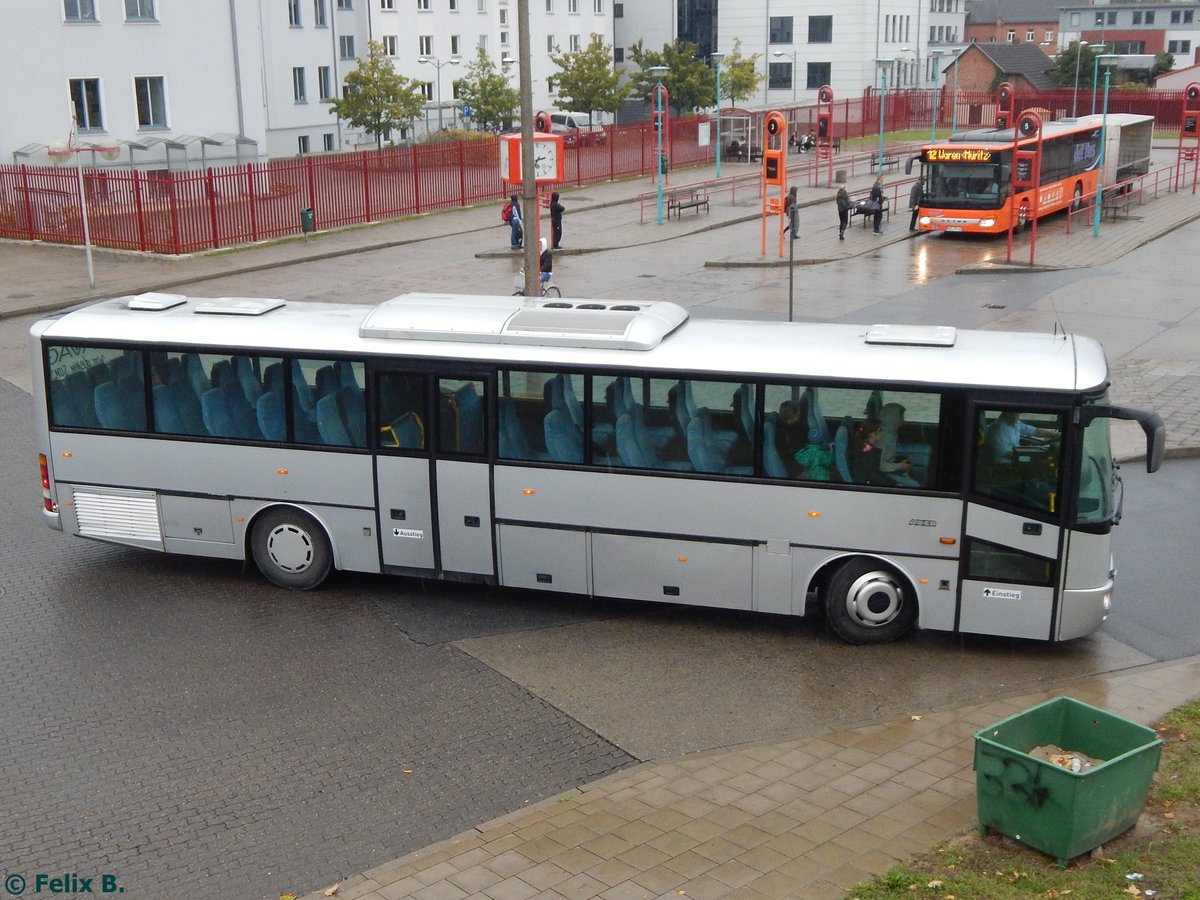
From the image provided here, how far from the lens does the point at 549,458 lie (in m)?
10.9

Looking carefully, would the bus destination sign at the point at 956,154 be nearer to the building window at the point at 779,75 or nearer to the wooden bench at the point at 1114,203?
the wooden bench at the point at 1114,203

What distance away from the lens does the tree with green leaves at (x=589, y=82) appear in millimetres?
61875

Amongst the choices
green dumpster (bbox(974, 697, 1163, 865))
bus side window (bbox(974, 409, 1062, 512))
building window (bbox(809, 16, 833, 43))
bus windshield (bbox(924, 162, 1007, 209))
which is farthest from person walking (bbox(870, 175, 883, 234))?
building window (bbox(809, 16, 833, 43))

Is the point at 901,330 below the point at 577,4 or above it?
below

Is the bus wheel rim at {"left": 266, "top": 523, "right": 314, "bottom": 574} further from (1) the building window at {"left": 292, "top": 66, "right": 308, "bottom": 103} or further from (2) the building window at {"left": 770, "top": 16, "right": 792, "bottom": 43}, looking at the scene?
(2) the building window at {"left": 770, "top": 16, "right": 792, "bottom": 43}

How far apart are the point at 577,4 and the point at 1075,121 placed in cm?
4096

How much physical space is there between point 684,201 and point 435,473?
32360mm

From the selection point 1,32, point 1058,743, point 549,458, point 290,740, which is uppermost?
point 1,32

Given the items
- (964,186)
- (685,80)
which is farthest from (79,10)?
(685,80)

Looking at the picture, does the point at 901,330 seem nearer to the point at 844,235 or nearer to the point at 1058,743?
the point at 1058,743

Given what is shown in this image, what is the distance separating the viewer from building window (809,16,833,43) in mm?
79000

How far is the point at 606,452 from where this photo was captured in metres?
10.8

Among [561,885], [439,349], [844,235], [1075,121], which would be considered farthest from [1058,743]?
[1075,121]

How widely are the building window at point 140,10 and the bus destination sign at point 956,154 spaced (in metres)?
25.7
